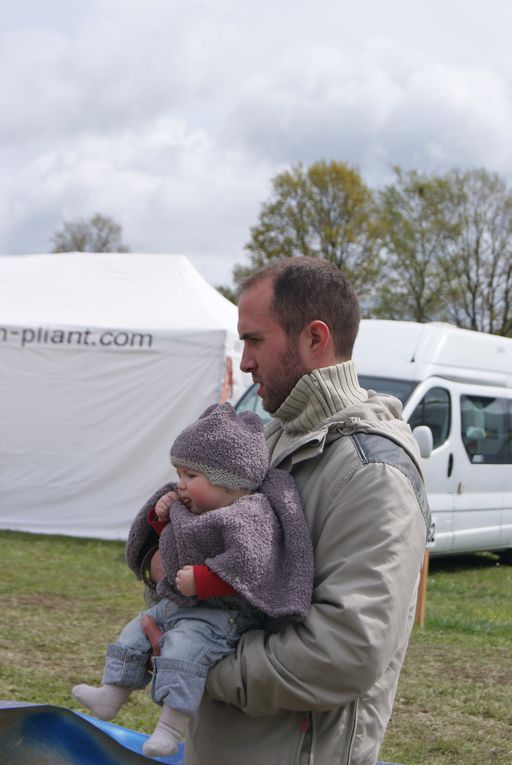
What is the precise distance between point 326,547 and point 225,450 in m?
0.32

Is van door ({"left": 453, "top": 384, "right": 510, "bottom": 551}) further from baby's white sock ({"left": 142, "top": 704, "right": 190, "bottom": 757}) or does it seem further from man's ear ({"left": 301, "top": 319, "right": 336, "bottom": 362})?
baby's white sock ({"left": 142, "top": 704, "right": 190, "bottom": 757})

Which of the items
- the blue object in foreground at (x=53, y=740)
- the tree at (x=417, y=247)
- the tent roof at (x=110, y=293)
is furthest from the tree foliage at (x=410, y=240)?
the blue object in foreground at (x=53, y=740)

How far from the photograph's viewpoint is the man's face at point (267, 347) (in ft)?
7.34

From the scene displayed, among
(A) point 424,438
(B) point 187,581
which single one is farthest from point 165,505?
(A) point 424,438

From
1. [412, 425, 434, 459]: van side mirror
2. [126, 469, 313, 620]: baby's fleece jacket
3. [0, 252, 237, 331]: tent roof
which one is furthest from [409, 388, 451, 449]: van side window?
[126, 469, 313, 620]: baby's fleece jacket

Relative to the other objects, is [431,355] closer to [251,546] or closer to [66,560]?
[66,560]

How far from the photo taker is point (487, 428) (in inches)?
469

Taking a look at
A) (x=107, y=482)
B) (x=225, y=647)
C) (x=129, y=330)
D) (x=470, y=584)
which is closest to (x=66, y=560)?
(x=107, y=482)

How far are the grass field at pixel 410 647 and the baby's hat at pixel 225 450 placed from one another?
3.21 metres

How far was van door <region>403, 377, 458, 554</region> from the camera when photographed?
35.3 feet

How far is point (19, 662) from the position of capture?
6520 mm

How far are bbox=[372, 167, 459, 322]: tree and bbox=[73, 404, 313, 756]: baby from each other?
33876mm

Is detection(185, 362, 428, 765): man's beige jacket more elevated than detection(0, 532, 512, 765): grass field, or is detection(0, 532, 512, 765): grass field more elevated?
detection(185, 362, 428, 765): man's beige jacket

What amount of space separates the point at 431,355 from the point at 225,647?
9.19 metres
